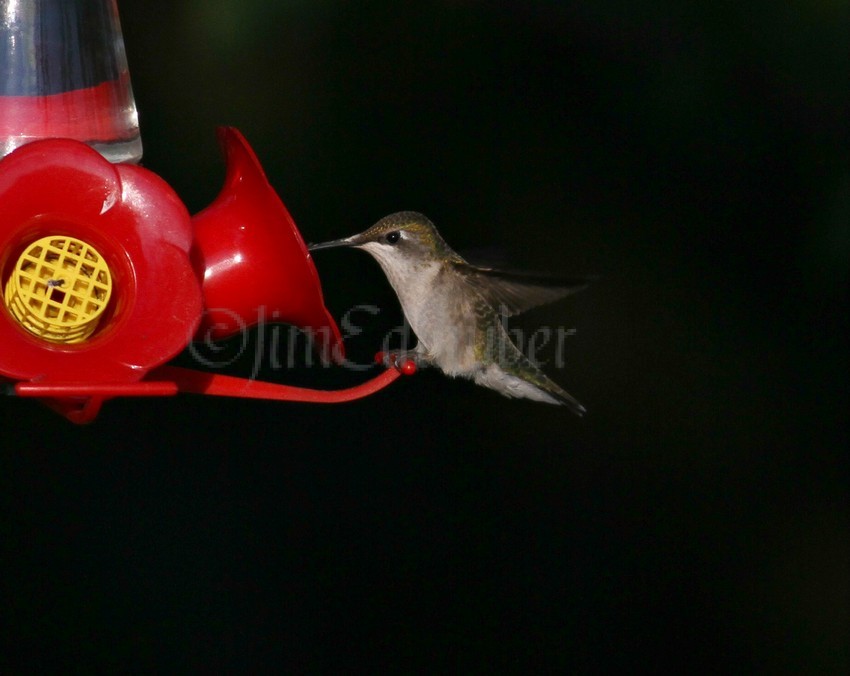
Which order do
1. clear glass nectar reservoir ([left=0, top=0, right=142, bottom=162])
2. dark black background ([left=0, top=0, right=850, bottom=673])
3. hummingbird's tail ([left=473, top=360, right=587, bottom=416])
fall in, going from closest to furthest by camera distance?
clear glass nectar reservoir ([left=0, top=0, right=142, bottom=162]) < hummingbird's tail ([left=473, top=360, right=587, bottom=416]) < dark black background ([left=0, top=0, right=850, bottom=673])

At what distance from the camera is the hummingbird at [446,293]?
2.79 metres

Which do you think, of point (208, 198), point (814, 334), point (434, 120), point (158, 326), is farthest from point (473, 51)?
point (158, 326)

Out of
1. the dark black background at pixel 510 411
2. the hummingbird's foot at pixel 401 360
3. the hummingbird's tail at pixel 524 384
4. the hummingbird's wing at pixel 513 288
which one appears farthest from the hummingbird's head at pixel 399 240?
the dark black background at pixel 510 411

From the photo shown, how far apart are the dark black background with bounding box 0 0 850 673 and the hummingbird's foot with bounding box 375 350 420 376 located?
1.26 m

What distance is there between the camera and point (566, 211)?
14.6ft

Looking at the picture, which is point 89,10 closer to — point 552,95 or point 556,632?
point 552,95

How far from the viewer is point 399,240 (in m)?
2.80

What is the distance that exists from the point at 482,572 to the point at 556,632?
Result: 45cm

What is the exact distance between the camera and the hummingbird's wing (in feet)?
8.70

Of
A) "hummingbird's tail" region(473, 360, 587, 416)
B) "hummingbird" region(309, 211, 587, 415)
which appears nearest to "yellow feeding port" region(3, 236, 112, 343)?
"hummingbird" region(309, 211, 587, 415)

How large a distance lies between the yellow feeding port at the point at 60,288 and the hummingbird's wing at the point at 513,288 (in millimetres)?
1035

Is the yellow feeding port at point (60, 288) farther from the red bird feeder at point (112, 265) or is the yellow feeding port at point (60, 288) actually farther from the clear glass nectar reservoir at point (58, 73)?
the clear glass nectar reservoir at point (58, 73)

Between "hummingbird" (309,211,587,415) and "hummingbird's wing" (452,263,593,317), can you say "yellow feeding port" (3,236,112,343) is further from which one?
"hummingbird's wing" (452,263,593,317)

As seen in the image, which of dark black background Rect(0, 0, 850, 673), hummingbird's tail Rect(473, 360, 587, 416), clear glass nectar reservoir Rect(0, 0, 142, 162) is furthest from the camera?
dark black background Rect(0, 0, 850, 673)
